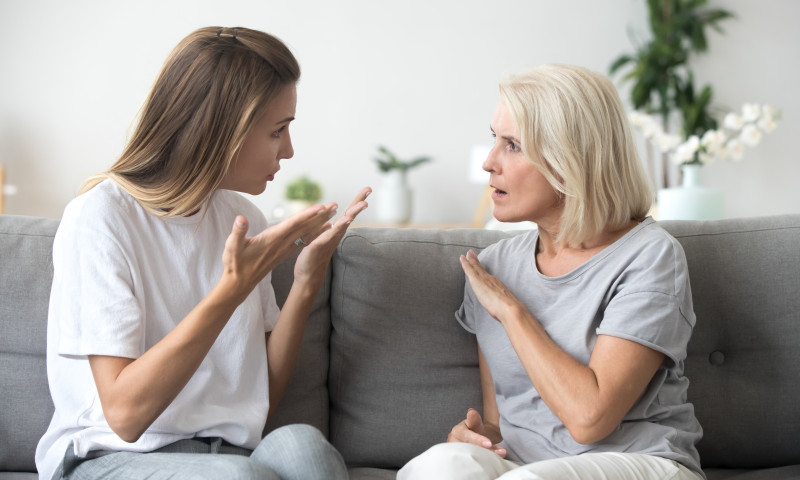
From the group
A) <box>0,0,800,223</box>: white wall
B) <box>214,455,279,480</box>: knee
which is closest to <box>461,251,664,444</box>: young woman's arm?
<box>214,455,279,480</box>: knee

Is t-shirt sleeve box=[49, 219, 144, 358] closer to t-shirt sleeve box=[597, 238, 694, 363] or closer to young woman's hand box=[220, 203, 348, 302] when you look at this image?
young woman's hand box=[220, 203, 348, 302]

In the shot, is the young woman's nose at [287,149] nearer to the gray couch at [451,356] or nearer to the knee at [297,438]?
the gray couch at [451,356]

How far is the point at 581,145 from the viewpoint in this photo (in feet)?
4.55

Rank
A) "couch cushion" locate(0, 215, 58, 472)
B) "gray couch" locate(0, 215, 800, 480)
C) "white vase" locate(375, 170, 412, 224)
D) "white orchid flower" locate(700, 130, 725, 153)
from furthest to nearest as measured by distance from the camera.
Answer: "white vase" locate(375, 170, 412, 224) < "white orchid flower" locate(700, 130, 725, 153) < "gray couch" locate(0, 215, 800, 480) < "couch cushion" locate(0, 215, 58, 472)

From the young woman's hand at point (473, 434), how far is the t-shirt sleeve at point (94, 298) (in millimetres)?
586

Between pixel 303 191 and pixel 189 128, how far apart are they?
382cm

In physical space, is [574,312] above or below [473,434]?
above

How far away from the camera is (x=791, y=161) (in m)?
5.89

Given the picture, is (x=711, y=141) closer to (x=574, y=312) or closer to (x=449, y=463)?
(x=574, y=312)

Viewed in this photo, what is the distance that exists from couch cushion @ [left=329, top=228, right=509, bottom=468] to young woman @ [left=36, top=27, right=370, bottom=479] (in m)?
0.16

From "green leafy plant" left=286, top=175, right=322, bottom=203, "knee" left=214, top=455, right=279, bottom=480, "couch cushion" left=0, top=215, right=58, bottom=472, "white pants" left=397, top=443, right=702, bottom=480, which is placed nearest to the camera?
"knee" left=214, top=455, right=279, bottom=480

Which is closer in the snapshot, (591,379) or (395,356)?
(591,379)

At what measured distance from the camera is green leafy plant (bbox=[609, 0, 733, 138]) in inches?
216

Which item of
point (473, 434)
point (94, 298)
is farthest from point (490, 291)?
point (94, 298)
